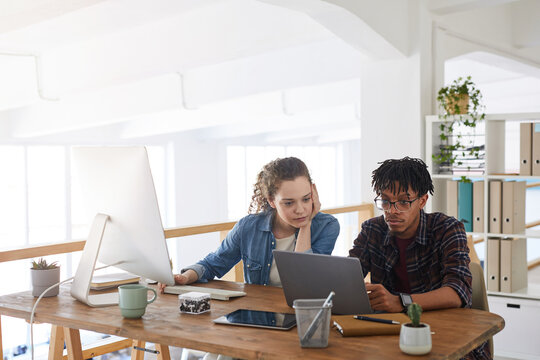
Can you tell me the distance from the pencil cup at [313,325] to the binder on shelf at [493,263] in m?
2.74

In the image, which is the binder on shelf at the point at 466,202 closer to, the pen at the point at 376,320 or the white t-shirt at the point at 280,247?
the white t-shirt at the point at 280,247

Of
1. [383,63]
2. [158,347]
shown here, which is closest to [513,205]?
[383,63]

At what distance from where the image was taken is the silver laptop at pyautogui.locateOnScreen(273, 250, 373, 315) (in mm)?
1659

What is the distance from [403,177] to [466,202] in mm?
2150

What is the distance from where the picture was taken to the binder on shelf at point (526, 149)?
12.4 ft

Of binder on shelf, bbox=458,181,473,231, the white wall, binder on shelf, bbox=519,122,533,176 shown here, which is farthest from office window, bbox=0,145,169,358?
binder on shelf, bbox=519,122,533,176

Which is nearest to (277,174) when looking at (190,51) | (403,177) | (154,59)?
(403,177)

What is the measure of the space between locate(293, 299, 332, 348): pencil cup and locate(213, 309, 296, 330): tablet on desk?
6.1 inches

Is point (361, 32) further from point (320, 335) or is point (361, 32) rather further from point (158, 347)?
point (320, 335)

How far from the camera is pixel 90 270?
194 centimetres

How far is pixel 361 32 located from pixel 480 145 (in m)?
1.04

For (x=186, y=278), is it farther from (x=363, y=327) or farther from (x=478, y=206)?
(x=478, y=206)

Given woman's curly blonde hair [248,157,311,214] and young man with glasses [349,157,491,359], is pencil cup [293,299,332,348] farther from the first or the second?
woman's curly blonde hair [248,157,311,214]

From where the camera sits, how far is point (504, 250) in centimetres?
387
